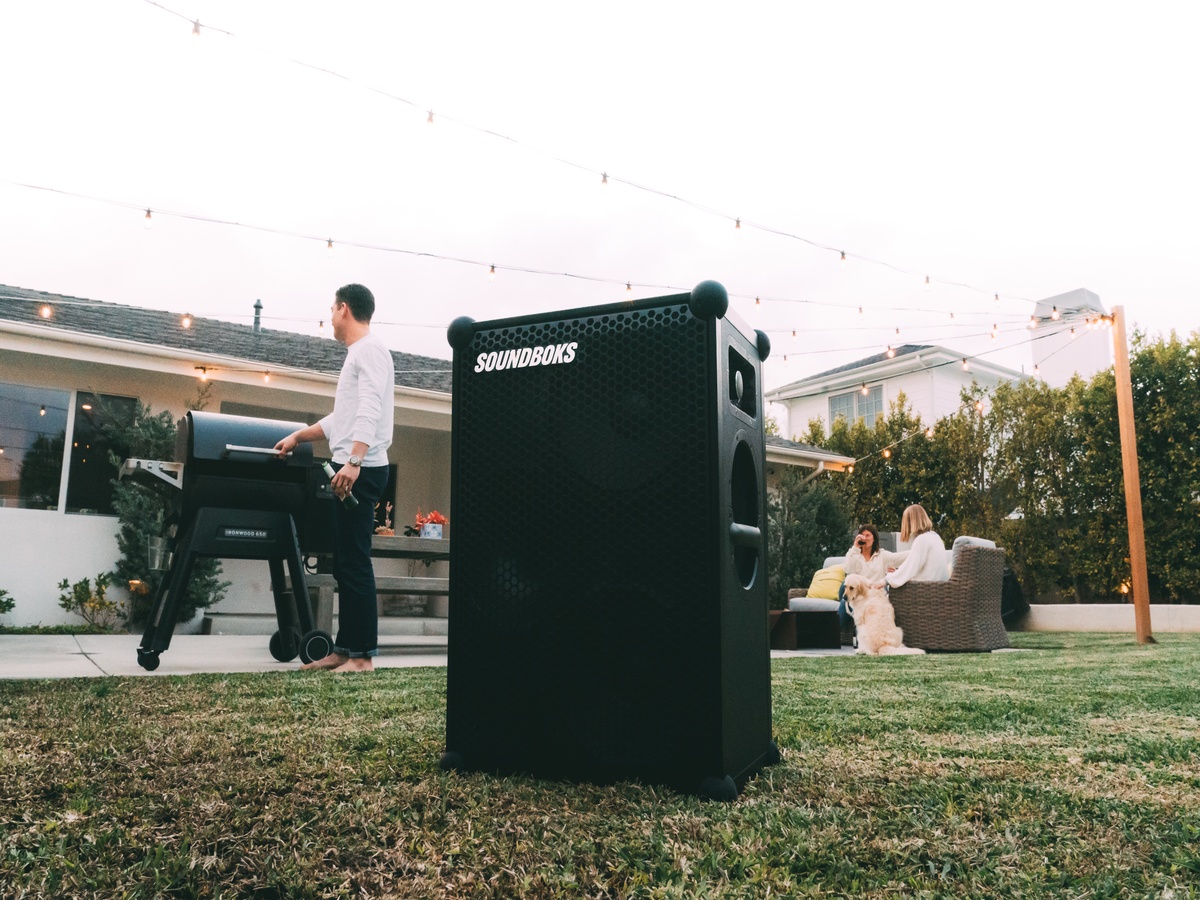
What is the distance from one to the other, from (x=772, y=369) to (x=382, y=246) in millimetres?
8330

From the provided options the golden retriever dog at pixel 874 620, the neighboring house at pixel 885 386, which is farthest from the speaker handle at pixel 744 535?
the neighboring house at pixel 885 386

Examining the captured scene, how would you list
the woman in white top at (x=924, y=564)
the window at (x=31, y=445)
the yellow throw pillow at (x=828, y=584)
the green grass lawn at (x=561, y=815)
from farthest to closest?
the yellow throw pillow at (x=828, y=584) → the window at (x=31, y=445) → the woman in white top at (x=924, y=564) → the green grass lawn at (x=561, y=815)

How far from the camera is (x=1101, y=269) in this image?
52.4 ft

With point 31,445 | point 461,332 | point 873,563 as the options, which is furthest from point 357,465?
point 31,445

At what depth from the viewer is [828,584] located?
829 cm

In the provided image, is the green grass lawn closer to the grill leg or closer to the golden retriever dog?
the grill leg

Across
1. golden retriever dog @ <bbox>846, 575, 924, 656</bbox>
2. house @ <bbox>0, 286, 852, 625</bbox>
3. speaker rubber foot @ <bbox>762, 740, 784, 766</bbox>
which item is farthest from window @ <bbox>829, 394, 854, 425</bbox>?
speaker rubber foot @ <bbox>762, 740, 784, 766</bbox>

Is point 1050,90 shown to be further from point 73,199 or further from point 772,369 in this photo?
point 73,199

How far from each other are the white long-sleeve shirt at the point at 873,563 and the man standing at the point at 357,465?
4.54m

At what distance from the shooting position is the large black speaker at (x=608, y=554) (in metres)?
1.16

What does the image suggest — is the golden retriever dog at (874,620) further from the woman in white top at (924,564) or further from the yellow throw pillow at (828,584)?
the yellow throw pillow at (828,584)

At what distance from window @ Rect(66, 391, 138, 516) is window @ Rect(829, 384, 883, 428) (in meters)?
16.0

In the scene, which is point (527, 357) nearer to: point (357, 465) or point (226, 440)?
point (357, 465)

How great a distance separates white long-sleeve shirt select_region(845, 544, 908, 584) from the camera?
6.67 meters
